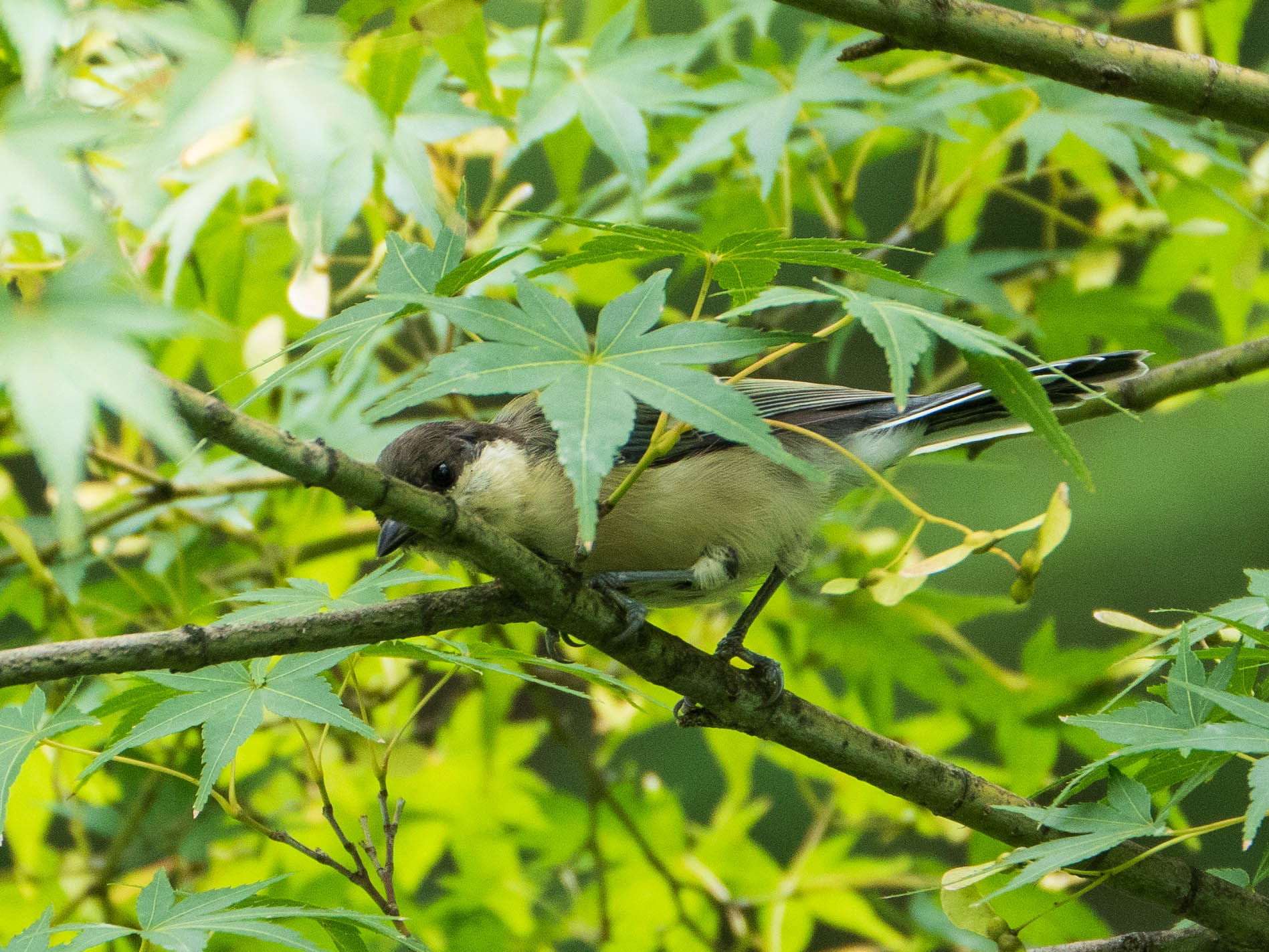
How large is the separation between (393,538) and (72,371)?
1504mm

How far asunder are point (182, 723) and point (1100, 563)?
5.22 m

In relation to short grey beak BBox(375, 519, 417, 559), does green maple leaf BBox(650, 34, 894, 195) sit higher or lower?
higher

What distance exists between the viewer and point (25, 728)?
1.77 metres

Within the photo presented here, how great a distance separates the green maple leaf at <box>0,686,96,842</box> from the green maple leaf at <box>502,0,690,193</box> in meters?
1.30

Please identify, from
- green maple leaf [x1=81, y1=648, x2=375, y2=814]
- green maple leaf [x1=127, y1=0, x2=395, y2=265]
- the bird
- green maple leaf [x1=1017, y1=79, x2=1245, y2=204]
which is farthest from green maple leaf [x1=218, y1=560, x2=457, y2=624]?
green maple leaf [x1=1017, y1=79, x2=1245, y2=204]

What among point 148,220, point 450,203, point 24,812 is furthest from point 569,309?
point 24,812

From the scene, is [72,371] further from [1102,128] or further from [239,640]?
[1102,128]

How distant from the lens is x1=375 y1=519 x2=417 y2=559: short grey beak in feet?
7.64

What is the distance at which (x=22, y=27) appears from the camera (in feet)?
3.24

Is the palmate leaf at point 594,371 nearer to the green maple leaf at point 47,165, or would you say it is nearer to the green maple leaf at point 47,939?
the green maple leaf at point 47,165

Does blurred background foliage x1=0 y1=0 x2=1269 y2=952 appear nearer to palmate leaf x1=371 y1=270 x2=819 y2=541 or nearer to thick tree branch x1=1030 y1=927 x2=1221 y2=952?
thick tree branch x1=1030 y1=927 x2=1221 y2=952

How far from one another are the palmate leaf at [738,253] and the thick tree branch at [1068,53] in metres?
0.40

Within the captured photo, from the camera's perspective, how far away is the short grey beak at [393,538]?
2.33 m

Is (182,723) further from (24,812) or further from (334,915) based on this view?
(24,812)
